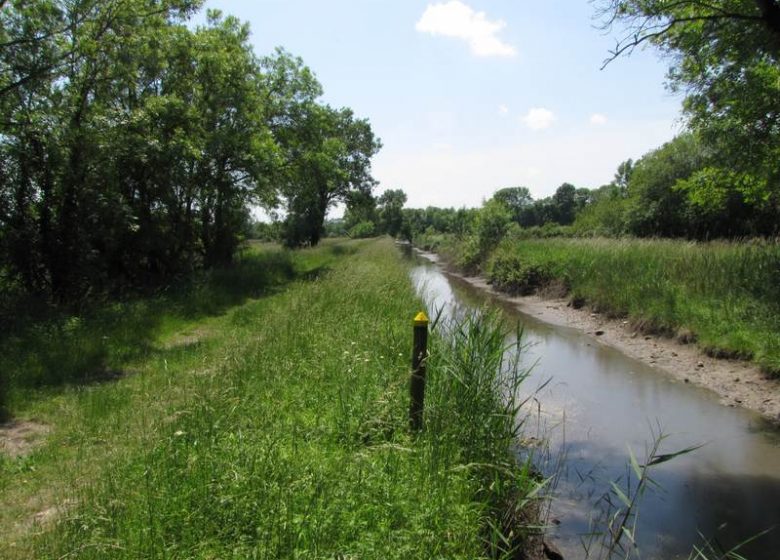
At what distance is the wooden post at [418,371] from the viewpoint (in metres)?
4.78

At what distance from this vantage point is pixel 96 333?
9828 millimetres

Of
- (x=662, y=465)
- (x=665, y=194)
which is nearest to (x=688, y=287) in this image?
(x=662, y=465)

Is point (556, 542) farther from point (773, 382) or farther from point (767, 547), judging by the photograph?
point (773, 382)

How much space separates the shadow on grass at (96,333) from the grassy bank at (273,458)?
0.32 feet

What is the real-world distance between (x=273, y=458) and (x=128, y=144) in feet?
40.7

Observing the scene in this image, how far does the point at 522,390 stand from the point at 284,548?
7.35 m

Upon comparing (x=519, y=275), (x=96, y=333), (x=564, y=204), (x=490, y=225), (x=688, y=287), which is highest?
(x=564, y=204)

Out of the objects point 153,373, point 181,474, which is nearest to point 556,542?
point 181,474

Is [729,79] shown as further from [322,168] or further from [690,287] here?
[322,168]

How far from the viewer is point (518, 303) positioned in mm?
21406

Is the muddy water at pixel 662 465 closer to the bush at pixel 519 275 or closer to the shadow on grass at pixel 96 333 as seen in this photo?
the shadow on grass at pixel 96 333

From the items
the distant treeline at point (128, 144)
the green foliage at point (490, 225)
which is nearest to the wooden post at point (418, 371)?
the distant treeline at point (128, 144)

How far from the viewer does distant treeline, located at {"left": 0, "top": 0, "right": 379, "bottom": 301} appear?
11.2 meters

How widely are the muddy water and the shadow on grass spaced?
19.5 feet
